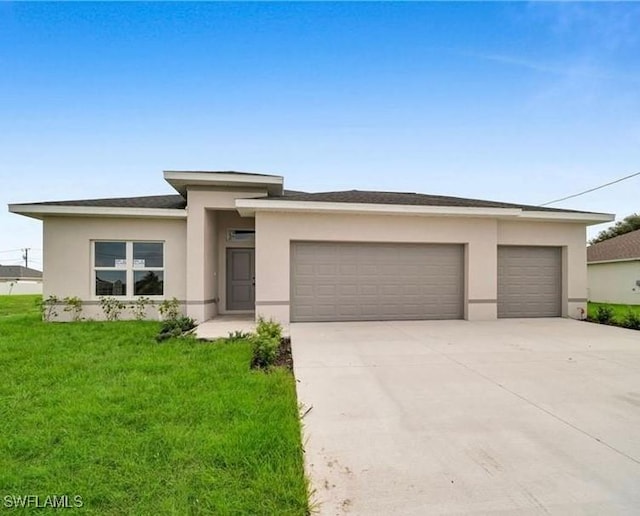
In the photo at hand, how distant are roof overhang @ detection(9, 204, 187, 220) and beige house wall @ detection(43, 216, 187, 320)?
251mm

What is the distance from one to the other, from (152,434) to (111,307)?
8313mm

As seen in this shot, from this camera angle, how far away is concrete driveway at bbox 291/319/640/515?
2.43 m

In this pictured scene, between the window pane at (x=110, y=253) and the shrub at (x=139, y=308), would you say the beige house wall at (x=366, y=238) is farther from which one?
the window pane at (x=110, y=253)

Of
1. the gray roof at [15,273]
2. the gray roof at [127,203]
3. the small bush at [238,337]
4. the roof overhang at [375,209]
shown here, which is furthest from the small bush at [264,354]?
the gray roof at [15,273]

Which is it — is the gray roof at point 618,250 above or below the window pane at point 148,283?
above

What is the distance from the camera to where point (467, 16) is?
9.86 meters

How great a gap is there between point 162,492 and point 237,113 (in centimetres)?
1315

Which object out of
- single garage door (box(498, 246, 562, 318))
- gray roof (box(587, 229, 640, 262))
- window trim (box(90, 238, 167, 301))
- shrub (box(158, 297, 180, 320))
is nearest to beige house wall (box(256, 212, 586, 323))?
single garage door (box(498, 246, 562, 318))

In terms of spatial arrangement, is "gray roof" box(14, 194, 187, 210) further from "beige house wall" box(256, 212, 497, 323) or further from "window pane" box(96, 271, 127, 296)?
"beige house wall" box(256, 212, 497, 323)

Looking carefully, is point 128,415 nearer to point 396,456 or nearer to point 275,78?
point 396,456

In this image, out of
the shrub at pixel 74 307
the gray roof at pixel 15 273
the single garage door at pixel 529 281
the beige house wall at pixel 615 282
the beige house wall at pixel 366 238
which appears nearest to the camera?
the beige house wall at pixel 366 238

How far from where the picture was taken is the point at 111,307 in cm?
1020

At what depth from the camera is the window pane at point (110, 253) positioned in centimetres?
1035

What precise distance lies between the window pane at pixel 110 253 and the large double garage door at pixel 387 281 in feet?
16.9
